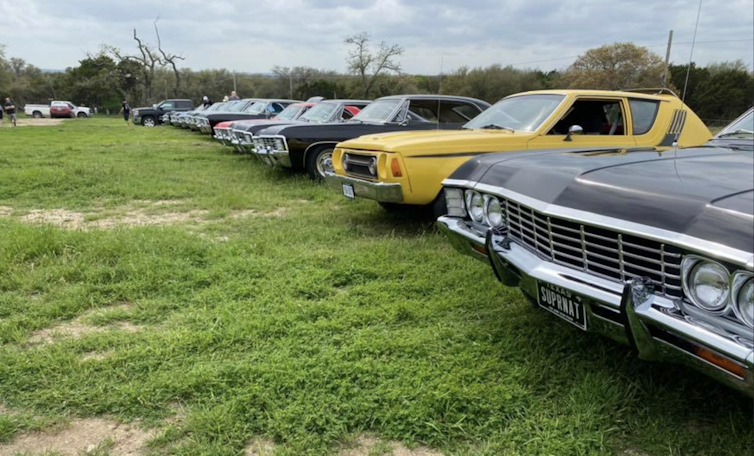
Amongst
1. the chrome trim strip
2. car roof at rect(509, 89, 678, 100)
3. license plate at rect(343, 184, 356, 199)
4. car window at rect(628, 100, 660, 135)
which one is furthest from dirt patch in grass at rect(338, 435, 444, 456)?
car window at rect(628, 100, 660, 135)

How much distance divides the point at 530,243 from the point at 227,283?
2263 millimetres

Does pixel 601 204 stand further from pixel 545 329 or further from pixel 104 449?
pixel 104 449

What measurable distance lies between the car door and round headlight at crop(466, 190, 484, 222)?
236cm

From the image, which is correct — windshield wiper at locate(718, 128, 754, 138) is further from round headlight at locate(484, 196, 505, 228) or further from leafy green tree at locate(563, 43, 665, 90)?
leafy green tree at locate(563, 43, 665, 90)

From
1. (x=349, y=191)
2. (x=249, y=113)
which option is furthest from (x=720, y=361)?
(x=249, y=113)

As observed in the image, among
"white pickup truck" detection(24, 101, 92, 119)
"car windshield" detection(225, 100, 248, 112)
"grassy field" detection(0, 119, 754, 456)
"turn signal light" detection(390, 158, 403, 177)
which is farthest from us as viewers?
"white pickup truck" detection(24, 101, 92, 119)

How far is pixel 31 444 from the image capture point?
2.18m

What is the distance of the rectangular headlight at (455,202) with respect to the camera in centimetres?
321

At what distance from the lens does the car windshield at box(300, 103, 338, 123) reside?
31.8ft

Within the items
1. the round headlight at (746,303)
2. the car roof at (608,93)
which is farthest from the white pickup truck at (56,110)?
the round headlight at (746,303)

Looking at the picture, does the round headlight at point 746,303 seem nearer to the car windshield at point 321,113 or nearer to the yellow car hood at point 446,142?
the yellow car hood at point 446,142

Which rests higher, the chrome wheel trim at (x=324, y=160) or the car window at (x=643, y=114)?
the car window at (x=643, y=114)

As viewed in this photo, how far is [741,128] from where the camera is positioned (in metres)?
3.31

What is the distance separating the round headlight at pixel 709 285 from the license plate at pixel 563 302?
41cm
